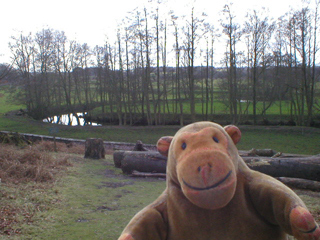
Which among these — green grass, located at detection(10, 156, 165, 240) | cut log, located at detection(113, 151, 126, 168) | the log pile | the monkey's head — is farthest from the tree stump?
the monkey's head

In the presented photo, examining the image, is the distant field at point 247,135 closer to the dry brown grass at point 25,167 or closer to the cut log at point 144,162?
the cut log at point 144,162

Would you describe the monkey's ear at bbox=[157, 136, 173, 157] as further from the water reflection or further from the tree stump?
the water reflection

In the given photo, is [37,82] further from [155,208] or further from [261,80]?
[155,208]

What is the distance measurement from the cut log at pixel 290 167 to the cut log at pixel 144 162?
2958 millimetres

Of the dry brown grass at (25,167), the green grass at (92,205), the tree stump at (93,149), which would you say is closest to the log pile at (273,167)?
the green grass at (92,205)

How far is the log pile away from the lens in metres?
8.13

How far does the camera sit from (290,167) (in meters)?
8.70

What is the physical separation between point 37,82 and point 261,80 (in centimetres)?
2690

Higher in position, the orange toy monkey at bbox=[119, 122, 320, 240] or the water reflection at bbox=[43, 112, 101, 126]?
the orange toy monkey at bbox=[119, 122, 320, 240]

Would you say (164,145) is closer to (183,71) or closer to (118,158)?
(118,158)

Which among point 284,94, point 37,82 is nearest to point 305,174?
point 284,94

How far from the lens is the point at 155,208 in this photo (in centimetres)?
268

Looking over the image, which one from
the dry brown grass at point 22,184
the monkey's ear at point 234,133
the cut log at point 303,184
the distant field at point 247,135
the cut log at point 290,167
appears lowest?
the distant field at point 247,135

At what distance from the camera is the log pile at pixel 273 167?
8.13 meters
